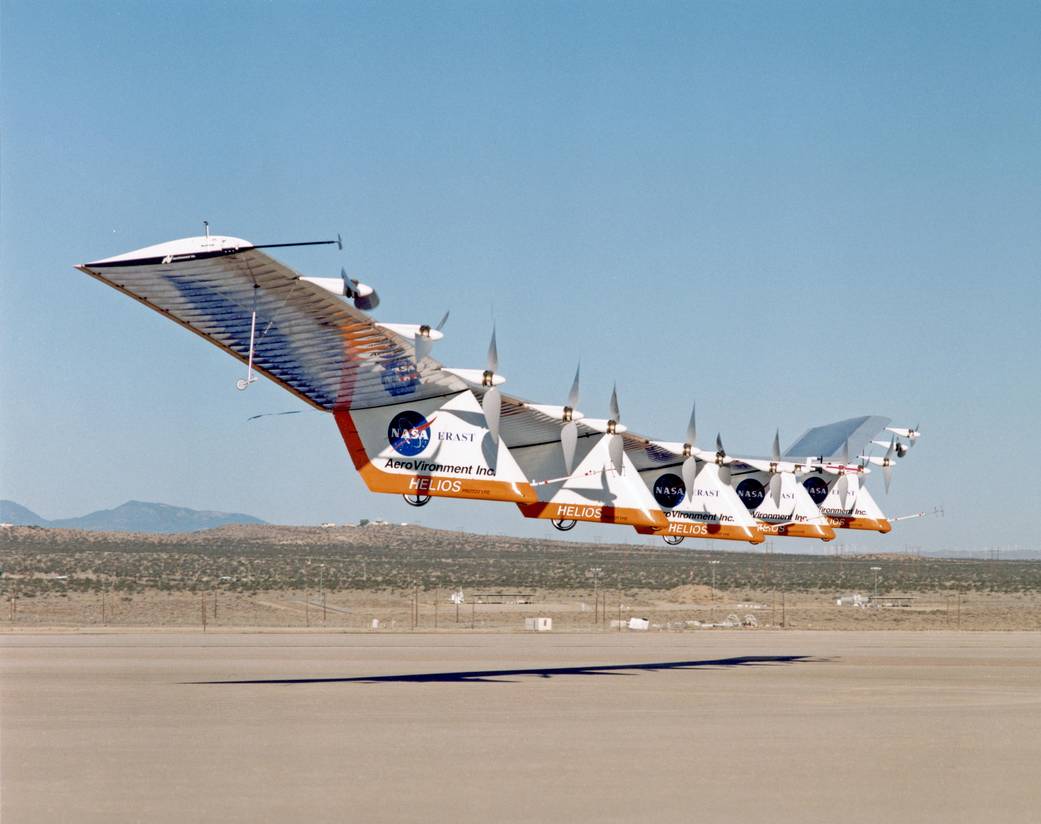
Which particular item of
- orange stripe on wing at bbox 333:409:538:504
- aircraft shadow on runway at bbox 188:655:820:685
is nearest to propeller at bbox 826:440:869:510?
aircraft shadow on runway at bbox 188:655:820:685

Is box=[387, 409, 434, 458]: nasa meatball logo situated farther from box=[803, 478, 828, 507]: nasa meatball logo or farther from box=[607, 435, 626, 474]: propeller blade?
box=[803, 478, 828, 507]: nasa meatball logo

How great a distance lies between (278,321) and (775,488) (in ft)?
76.1

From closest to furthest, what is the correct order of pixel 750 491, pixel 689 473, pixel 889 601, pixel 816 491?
pixel 689 473 < pixel 750 491 < pixel 816 491 < pixel 889 601

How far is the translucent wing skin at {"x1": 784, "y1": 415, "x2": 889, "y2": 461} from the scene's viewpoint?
53.2 m

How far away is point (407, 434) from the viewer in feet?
115

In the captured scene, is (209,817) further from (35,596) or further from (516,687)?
(35,596)

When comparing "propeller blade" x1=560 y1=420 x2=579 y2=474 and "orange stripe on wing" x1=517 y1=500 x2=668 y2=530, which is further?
"orange stripe on wing" x1=517 y1=500 x2=668 y2=530

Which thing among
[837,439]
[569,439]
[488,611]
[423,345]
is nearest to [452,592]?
[488,611]

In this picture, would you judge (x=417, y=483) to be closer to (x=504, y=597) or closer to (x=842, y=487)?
(x=842, y=487)

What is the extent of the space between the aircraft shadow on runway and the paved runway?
6.0 inches

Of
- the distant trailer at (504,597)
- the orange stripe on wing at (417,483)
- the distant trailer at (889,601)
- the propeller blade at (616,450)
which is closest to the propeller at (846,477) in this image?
the propeller blade at (616,450)

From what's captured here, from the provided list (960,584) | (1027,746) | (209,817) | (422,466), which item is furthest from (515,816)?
(960,584)

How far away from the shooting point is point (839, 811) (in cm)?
1869

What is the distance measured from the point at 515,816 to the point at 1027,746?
12.7m
